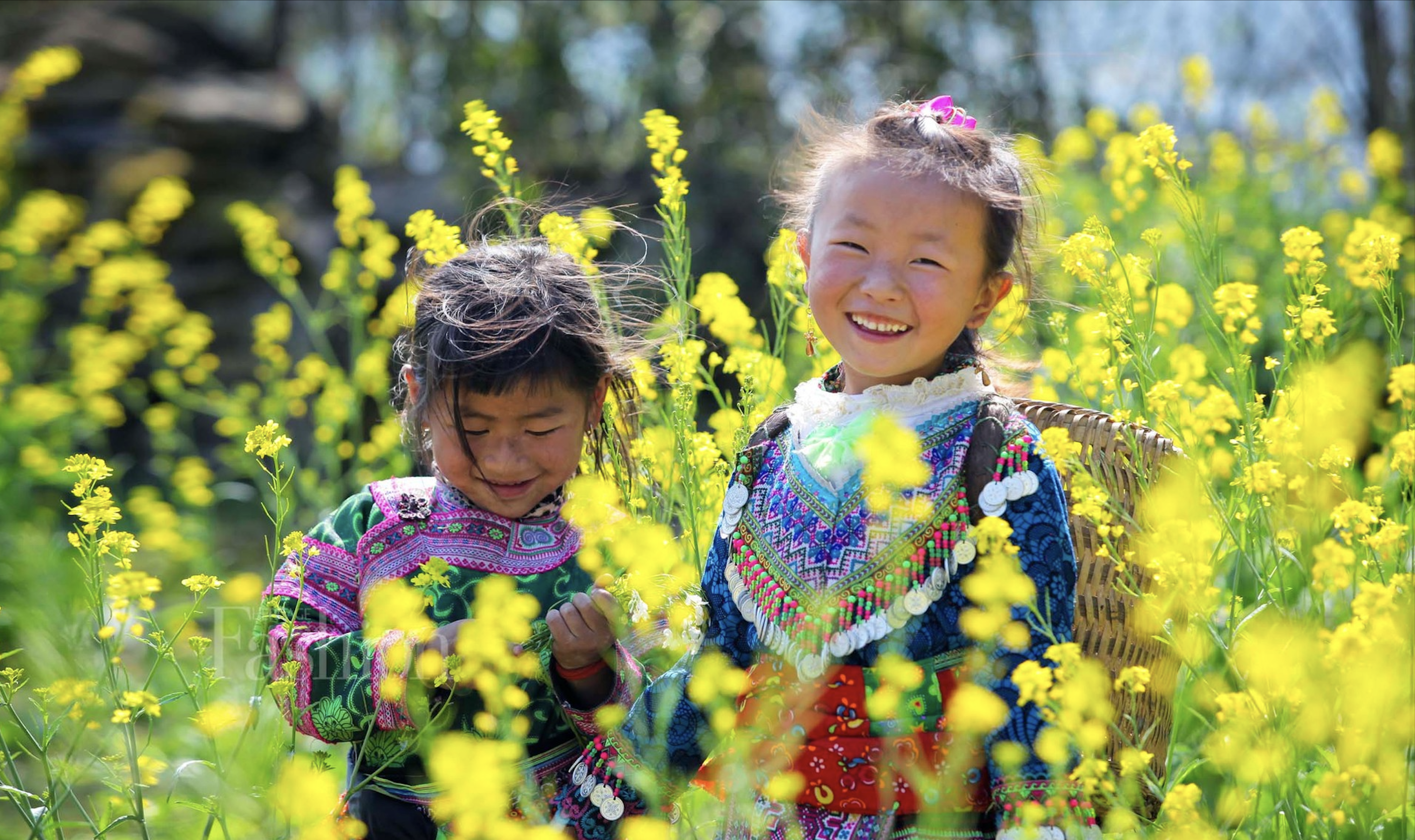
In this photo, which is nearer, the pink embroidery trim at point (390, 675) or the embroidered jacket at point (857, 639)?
the embroidered jacket at point (857, 639)

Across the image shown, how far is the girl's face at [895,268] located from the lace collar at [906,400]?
32 millimetres

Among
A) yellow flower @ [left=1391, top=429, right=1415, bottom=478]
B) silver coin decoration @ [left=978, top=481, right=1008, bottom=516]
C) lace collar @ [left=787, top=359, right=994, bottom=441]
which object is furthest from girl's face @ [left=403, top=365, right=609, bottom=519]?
yellow flower @ [left=1391, top=429, right=1415, bottom=478]

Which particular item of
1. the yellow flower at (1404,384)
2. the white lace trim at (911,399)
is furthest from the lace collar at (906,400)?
the yellow flower at (1404,384)

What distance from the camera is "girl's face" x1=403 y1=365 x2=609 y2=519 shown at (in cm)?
199

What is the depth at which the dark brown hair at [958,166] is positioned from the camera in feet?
5.85

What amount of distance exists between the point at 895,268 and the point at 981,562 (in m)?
0.48

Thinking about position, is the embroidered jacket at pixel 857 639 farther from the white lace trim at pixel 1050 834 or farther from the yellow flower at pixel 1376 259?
the yellow flower at pixel 1376 259

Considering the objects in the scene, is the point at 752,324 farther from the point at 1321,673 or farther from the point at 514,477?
the point at 1321,673

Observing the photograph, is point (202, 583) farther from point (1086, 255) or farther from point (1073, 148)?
point (1073, 148)

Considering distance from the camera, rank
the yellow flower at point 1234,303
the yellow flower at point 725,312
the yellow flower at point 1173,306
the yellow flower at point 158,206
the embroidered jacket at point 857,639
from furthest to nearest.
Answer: the yellow flower at point 158,206, the yellow flower at point 1173,306, the yellow flower at point 725,312, the yellow flower at point 1234,303, the embroidered jacket at point 857,639

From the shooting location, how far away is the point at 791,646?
176 centimetres

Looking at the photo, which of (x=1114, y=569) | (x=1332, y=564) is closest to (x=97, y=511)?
(x=1114, y=569)

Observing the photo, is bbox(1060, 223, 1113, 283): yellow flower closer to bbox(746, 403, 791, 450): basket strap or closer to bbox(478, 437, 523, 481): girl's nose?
bbox(746, 403, 791, 450): basket strap

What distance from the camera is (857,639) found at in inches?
67.3
